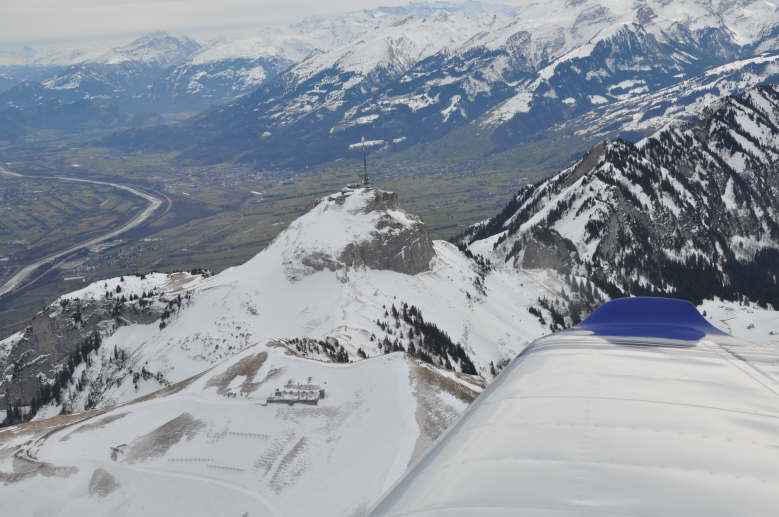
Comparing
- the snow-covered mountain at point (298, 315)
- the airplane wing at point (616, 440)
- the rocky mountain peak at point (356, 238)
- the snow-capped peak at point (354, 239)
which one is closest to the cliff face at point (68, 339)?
the snow-covered mountain at point (298, 315)

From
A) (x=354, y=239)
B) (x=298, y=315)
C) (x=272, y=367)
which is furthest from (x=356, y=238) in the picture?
(x=272, y=367)

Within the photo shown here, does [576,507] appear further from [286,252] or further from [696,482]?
[286,252]

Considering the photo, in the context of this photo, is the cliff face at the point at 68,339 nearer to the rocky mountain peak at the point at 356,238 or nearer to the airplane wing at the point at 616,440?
the rocky mountain peak at the point at 356,238

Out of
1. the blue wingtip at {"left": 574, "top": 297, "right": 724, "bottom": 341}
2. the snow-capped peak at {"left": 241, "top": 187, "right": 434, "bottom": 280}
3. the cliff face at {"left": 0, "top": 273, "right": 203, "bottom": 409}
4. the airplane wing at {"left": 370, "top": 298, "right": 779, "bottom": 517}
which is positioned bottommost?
the cliff face at {"left": 0, "top": 273, "right": 203, "bottom": 409}

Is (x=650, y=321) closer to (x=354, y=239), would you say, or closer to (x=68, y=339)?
(x=354, y=239)

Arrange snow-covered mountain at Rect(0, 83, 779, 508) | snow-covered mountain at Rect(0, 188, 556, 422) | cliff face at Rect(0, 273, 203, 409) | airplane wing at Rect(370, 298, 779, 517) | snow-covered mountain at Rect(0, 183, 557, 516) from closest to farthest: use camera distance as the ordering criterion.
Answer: airplane wing at Rect(370, 298, 779, 517) → snow-covered mountain at Rect(0, 183, 557, 516) → snow-covered mountain at Rect(0, 83, 779, 508) → snow-covered mountain at Rect(0, 188, 556, 422) → cliff face at Rect(0, 273, 203, 409)

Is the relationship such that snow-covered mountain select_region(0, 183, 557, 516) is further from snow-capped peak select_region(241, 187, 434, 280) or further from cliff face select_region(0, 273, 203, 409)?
snow-capped peak select_region(241, 187, 434, 280)

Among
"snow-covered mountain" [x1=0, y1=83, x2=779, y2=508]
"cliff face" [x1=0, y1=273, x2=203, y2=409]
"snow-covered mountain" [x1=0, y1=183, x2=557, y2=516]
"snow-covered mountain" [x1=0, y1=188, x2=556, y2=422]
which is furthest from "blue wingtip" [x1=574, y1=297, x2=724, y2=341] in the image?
"cliff face" [x1=0, y1=273, x2=203, y2=409]
